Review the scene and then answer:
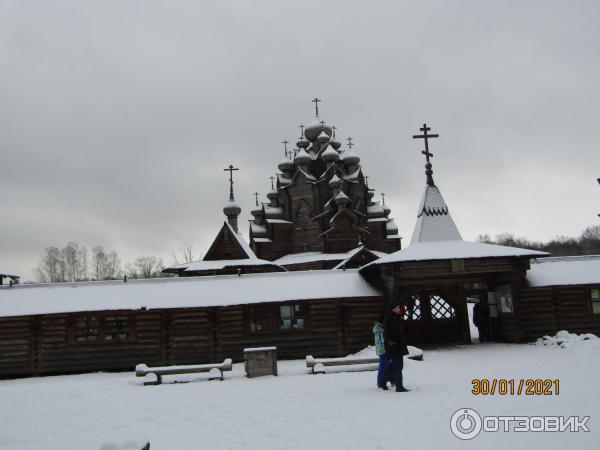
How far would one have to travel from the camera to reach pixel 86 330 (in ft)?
60.9

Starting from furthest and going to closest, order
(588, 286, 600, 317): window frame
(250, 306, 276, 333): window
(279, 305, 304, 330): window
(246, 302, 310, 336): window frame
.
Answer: (588, 286, 600, 317): window frame, (279, 305, 304, 330): window, (250, 306, 276, 333): window, (246, 302, 310, 336): window frame

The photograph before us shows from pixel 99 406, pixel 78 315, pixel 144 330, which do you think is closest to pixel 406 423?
pixel 99 406

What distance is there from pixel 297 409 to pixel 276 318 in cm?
998

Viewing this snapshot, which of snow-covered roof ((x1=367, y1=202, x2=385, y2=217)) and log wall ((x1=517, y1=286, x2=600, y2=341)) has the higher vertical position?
snow-covered roof ((x1=367, y1=202, x2=385, y2=217))

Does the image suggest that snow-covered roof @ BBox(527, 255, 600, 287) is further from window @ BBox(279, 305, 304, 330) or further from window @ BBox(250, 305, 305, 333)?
window @ BBox(250, 305, 305, 333)

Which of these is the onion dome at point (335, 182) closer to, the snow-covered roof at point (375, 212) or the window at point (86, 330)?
the snow-covered roof at point (375, 212)

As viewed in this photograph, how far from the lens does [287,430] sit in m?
7.73

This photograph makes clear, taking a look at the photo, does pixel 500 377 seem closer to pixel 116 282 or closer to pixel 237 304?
pixel 237 304

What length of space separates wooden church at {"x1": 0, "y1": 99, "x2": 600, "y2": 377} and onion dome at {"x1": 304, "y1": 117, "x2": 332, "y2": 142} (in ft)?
76.6

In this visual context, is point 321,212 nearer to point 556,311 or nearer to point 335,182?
point 335,182

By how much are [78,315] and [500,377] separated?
14.8m

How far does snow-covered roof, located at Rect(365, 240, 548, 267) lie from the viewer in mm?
17719

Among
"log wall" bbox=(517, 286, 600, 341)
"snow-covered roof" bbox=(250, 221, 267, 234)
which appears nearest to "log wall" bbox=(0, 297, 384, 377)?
"log wall" bbox=(517, 286, 600, 341)

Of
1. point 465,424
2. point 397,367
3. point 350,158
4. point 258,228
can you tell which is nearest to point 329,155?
point 350,158
